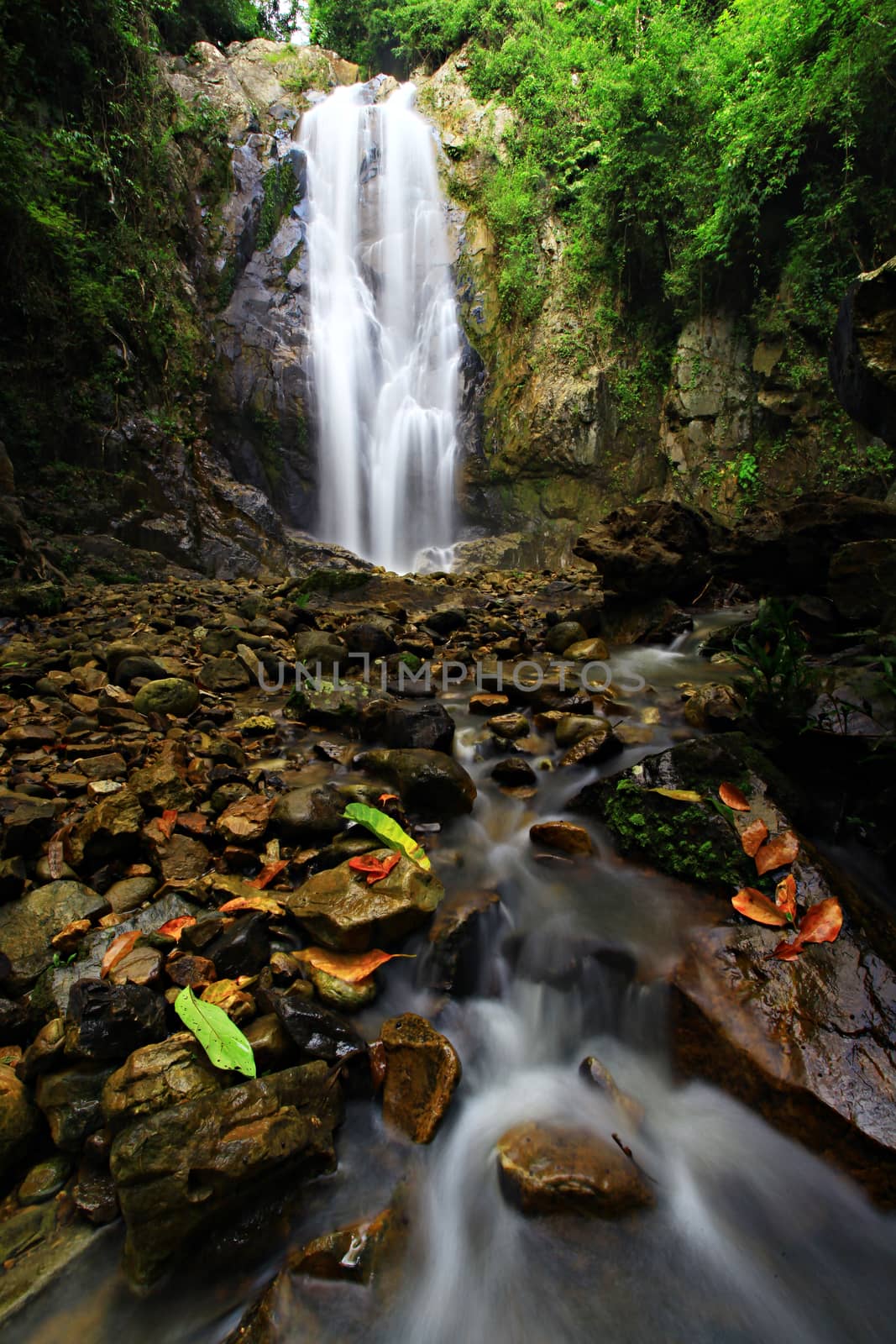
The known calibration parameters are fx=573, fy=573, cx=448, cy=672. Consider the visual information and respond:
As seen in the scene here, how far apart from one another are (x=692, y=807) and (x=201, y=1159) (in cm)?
231


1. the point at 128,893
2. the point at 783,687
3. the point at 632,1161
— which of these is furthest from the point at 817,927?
the point at 128,893

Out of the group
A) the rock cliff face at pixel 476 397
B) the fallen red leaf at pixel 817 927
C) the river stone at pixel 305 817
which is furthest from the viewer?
the rock cliff face at pixel 476 397

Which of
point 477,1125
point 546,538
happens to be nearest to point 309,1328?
point 477,1125

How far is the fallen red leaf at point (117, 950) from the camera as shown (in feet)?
6.59

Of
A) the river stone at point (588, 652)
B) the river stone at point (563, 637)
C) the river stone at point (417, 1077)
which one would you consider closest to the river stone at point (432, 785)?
the river stone at point (417, 1077)

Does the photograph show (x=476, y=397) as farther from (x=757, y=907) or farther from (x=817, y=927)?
(x=817, y=927)

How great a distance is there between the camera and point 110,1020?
1.76m

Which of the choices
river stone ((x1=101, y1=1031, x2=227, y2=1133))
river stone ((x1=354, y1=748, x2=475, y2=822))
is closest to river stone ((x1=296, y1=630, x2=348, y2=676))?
river stone ((x1=354, y1=748, x2=475, y2=822))

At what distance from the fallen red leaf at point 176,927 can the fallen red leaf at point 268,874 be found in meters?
0.34

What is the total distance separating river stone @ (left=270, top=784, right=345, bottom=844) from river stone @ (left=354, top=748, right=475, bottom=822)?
1.57 ft

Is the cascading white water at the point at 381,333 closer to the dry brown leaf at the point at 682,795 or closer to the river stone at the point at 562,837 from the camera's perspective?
the river stone at the point at 562,837

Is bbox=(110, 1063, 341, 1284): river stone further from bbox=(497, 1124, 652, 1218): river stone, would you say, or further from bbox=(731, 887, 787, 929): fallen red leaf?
bbox=(731, 887, 787, 929): fallen red leaf

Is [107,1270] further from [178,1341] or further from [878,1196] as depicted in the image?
[878,1196]

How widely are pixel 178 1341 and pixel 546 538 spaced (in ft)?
48.9
